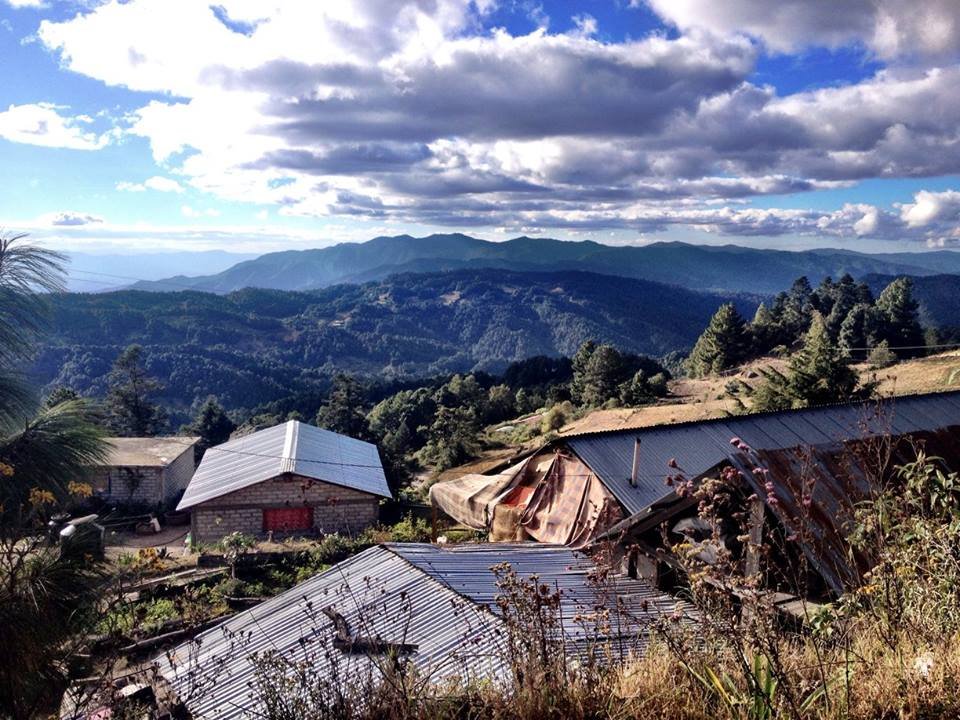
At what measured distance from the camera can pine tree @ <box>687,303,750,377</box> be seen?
45750 millimetres

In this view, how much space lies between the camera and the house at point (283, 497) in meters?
19.2

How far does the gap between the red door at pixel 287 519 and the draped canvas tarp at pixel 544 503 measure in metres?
8.39

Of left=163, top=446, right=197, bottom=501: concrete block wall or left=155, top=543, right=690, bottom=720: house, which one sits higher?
left=155, top=543, right=690, bottom=720: house

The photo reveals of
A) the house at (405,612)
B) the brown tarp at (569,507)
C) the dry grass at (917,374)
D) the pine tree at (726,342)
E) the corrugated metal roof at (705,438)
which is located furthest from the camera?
the pine tree at (726,342)

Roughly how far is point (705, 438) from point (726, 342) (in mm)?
37259

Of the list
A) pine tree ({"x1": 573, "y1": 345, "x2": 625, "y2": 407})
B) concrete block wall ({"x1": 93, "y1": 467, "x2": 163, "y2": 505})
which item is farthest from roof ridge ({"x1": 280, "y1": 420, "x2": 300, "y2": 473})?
pine tree ({"x1": 573, "y1": 345, "x2": 625, "y2": 407})

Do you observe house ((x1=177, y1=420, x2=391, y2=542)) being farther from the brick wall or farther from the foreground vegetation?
the foreground vegetation

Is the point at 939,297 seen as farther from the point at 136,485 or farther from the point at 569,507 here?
the point at 569,507

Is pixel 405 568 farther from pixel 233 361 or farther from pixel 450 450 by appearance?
pixel 233 361

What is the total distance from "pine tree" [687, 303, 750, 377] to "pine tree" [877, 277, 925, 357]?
9.19 meters

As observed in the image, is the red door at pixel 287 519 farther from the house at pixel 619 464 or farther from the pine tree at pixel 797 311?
the pine tree at pixel 797 311

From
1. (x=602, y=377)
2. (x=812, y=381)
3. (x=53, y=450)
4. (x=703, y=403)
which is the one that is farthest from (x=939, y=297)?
(x=53, y=450)

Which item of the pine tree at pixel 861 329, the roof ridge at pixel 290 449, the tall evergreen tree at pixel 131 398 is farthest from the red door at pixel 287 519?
the pine tree at pixel 861 329

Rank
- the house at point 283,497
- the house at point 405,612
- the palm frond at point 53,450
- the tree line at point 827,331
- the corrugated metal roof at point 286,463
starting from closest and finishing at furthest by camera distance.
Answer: the palm frond at point 53,450, the house at point 405,612, the house at point 283,497, the corrugated metal roof at point 286,463, the tree line at point 827,331
